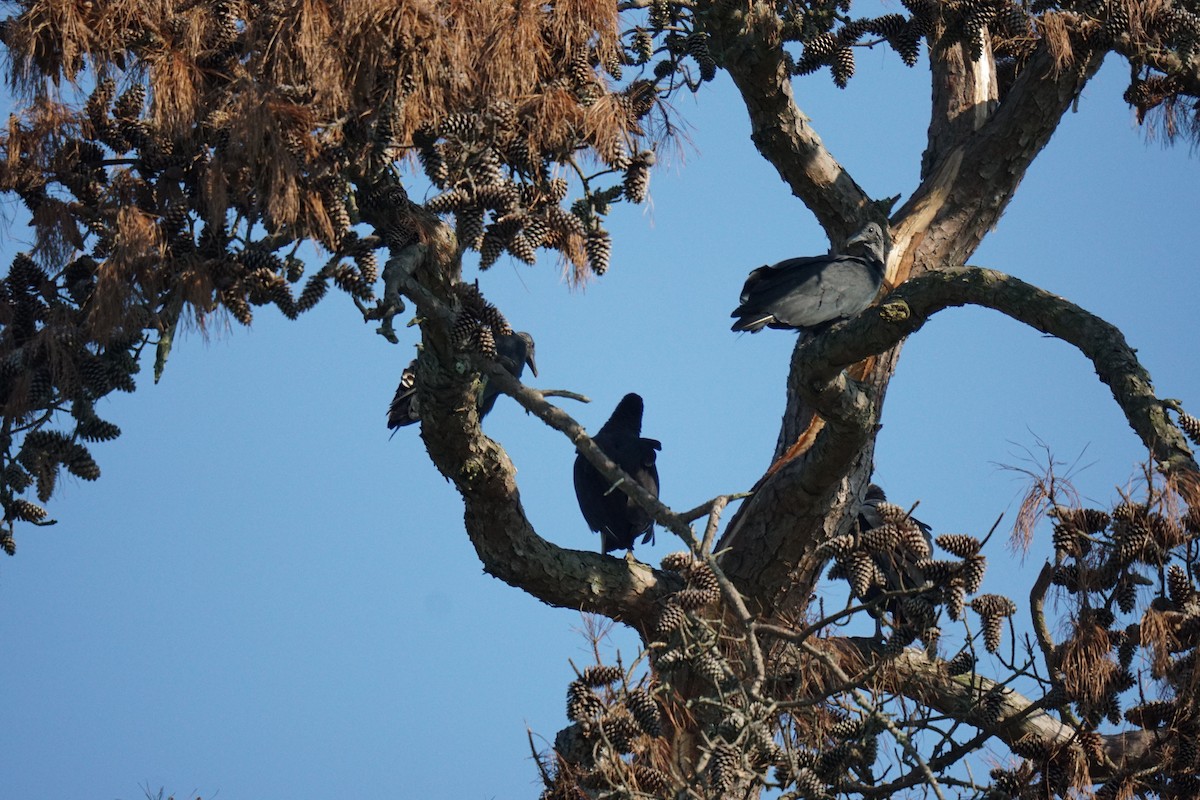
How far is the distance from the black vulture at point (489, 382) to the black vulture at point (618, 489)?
560 millimetres

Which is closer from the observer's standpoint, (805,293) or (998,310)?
(998,310)

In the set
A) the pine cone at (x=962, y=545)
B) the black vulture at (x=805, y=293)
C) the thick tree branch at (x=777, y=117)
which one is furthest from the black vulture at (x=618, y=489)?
the pine cone at (x=962, y=545)

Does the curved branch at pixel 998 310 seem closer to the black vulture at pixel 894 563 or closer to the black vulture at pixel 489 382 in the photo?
the black vulture at pixel 894 563

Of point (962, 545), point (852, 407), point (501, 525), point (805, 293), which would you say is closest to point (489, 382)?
point (501, 525)

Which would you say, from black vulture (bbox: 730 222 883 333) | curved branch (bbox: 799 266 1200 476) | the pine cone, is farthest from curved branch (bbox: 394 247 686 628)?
the pine cone

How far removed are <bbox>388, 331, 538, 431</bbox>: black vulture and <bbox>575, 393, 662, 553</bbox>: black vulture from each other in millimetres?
560

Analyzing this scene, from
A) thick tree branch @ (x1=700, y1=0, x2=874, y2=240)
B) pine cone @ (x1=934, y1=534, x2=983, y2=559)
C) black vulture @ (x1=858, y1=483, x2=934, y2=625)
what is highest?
thick tree branch @ (x1=700, y1=0, x2=874, y2=240)

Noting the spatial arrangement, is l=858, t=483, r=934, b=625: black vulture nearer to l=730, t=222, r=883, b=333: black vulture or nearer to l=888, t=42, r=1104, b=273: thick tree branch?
l=730, t=222, r=883, b=333: black vulture

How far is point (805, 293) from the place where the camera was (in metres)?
4.49

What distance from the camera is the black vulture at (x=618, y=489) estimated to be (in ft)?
20.9

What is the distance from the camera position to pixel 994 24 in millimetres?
4473

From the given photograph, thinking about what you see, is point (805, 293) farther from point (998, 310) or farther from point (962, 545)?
point (962, 545)

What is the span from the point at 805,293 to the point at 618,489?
2053 millimetres

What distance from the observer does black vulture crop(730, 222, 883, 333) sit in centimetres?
443
